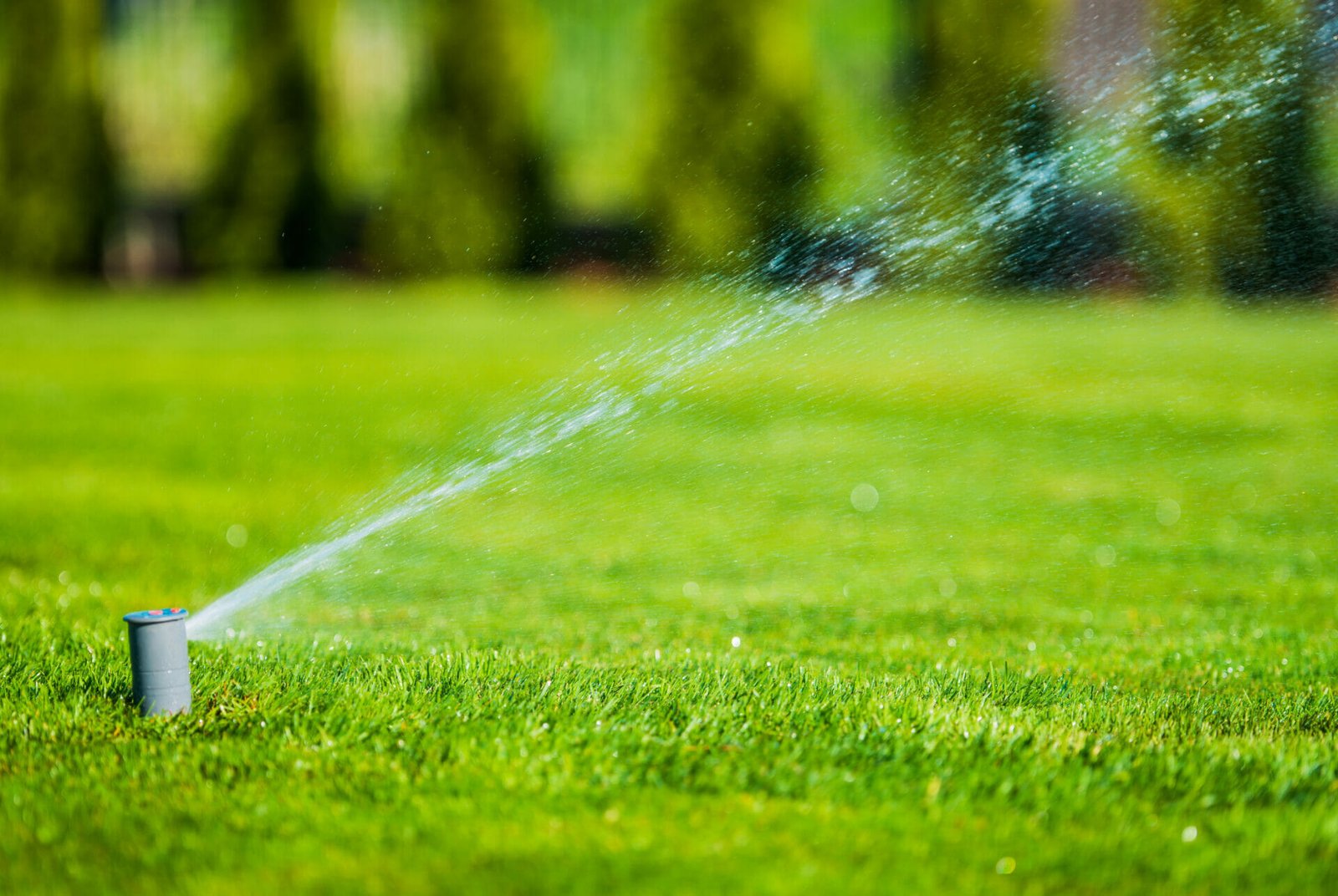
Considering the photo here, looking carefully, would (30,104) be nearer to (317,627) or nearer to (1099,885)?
(317,627)

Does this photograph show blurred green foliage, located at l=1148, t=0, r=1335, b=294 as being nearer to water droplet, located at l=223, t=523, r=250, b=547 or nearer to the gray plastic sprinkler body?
water droplet, located at l=223, t=523, r=250, b=547

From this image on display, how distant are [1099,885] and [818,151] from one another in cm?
2264

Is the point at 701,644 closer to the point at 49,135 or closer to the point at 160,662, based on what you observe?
the point at 160,662

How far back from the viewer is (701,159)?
82.9ft

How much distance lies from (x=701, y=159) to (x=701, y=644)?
20.9 metres

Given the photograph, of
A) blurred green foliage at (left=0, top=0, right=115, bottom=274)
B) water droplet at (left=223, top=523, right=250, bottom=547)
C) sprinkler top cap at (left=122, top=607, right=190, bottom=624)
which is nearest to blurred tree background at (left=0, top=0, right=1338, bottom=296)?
blurred green foliage at (left=0, top=0, right=115, bottom=274)

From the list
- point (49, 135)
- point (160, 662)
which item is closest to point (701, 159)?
point (49, 135)

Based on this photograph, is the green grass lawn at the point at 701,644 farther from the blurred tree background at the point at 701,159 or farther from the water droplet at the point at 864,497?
the blurred tree background at the point at 701,159

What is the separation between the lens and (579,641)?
5.24 meters

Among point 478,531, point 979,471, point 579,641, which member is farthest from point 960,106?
point 579,641

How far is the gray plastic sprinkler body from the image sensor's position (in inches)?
155

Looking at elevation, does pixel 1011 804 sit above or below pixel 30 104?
below

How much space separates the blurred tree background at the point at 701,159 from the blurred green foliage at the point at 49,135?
46 mm

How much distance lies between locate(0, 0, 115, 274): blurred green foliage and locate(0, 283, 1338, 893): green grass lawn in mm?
14562
